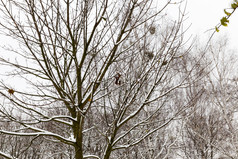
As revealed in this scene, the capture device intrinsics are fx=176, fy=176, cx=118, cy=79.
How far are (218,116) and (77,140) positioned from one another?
878 cm

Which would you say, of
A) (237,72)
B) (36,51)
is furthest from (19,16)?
(237,72)

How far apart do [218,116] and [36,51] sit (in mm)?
9457

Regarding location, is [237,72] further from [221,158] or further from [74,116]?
[74,116]

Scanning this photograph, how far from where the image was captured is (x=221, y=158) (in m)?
9.73

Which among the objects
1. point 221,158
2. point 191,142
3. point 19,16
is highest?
point 19,16

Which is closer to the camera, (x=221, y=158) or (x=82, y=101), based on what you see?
(x=82, y=101)

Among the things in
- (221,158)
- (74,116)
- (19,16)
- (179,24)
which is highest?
(19,16)

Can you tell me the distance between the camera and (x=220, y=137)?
961cm

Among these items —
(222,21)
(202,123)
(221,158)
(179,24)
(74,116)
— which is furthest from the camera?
(221,158)

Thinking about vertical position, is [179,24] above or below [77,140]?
above

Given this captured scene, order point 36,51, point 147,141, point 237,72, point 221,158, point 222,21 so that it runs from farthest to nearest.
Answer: point 221,158 < point 237,72 < point 147,141 < point 36,51 < point 222,21

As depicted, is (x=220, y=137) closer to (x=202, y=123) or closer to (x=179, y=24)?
(x=202, y=123)

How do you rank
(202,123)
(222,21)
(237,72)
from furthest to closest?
1. (202,123)
2. (237,72)
3. (222,21)

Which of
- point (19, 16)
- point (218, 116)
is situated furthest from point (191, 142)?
point (19, 16)
